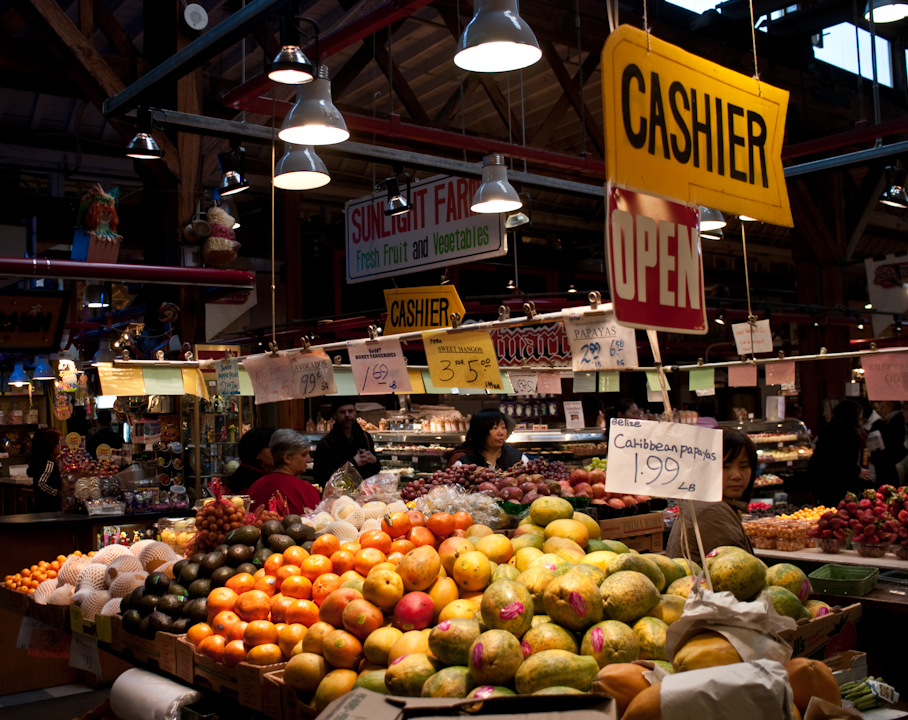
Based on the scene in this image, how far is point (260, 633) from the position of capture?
9.11 ft

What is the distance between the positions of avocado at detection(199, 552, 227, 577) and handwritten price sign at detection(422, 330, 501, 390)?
148 centimetres

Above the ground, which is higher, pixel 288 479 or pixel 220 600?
pixel 288 479

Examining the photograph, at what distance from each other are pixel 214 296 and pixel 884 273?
1036cm

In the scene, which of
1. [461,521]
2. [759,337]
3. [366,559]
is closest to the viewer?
[366,559]

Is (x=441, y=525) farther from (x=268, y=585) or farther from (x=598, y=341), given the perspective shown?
(x=598, y=341)

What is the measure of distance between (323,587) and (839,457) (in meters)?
6.33

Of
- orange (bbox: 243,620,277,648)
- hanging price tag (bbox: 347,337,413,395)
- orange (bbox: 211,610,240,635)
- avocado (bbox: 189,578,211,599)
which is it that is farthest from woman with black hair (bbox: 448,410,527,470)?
orange (bbox: 243,620,277,648)

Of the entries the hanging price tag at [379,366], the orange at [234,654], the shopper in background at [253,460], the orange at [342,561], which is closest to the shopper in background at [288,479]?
the shopper in background at [253,460]

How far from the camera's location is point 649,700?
5.42 feet

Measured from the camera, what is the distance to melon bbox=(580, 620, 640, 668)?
2.07 m

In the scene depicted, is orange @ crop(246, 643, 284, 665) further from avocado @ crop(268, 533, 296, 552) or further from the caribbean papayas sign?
the caribbean papayas sign

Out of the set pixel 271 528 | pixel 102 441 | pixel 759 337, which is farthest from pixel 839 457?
pixel 102 441

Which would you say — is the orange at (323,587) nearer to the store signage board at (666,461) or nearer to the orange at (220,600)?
the orange at (220,600)

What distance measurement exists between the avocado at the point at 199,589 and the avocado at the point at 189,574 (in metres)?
0.07
